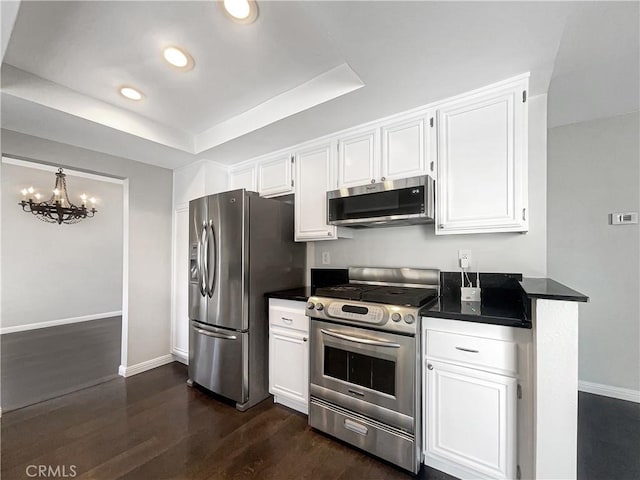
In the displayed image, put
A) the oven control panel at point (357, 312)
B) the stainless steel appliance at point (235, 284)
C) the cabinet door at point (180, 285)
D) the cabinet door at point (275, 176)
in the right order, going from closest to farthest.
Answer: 1. the oven control panel at point (357, 312)
2. the stainless steel appliance at point (235, 284)
3. the cabinet door at point (275, 176)
4. the cabinet door at point (180, 285)

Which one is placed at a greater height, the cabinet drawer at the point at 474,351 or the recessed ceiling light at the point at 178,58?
the recessed ceiling light at the point at 178,58

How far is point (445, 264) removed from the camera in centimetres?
218

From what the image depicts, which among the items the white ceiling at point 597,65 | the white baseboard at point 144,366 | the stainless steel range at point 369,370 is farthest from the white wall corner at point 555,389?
the white baseboard at point 144,366

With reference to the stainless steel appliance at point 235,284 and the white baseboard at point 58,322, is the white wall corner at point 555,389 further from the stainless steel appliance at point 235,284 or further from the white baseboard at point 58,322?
the white baseboard at point 58,322

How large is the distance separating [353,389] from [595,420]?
200 cm

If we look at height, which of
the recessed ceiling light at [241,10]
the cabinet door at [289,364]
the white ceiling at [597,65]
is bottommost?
the cabinet door at [289,364]

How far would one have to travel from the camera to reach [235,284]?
7.87 ft

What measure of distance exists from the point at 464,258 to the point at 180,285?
3105 millimetres

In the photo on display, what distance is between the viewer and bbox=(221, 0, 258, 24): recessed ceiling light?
1396 millimetres

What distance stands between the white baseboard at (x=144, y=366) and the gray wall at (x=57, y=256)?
10.8 ft

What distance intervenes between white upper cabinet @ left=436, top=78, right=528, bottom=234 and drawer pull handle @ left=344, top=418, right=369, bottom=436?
4.64ft

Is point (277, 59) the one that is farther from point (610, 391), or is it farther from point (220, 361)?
point (610, 391)

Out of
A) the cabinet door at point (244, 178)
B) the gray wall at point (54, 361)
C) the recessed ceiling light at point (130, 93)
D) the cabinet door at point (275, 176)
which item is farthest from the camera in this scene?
the cabinet door at point (244, 178)

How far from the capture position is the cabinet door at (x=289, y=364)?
7.20ft
